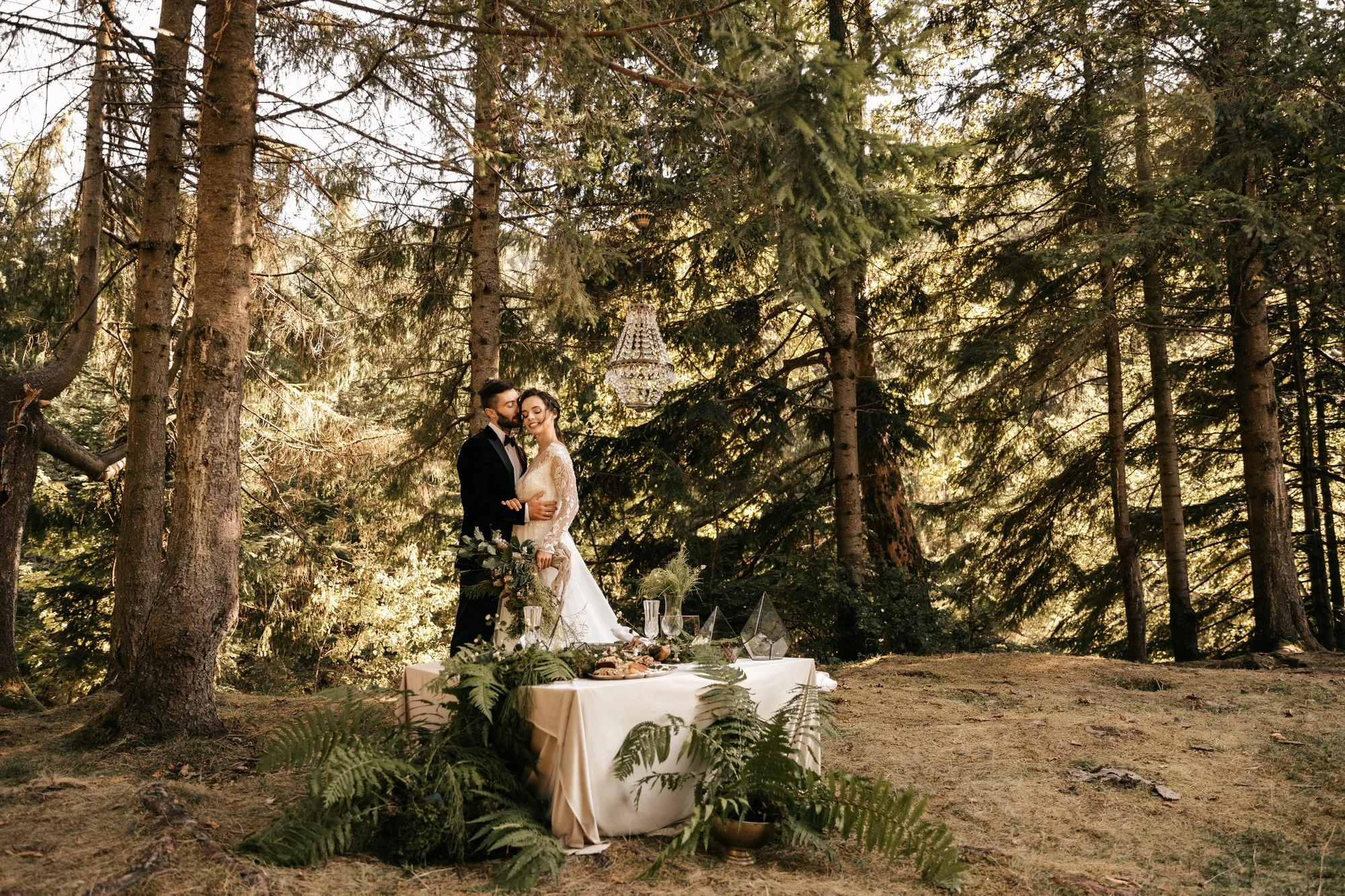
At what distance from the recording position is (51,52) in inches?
238

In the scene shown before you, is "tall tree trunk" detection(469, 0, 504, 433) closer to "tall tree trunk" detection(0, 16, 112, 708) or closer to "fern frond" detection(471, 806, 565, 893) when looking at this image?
"tall tree trunk" detection(0, 16, 112, 708)

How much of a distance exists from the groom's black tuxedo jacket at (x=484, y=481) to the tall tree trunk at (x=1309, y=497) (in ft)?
30.5

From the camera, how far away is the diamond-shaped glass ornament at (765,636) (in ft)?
15.1

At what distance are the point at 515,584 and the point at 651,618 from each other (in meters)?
0.68

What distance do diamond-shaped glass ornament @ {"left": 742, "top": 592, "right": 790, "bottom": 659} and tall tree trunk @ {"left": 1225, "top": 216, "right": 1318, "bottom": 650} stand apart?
7.15m

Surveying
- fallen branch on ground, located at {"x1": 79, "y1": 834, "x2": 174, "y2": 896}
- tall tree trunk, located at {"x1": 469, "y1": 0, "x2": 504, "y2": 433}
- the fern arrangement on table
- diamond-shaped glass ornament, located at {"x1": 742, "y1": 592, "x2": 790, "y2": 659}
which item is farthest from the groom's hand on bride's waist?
fallen branch on ground, located at {"x1": 79, "y1": 834, "x2": 174, "y2": 896}

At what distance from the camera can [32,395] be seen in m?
7.77

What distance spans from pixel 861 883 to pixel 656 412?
772 centimetres

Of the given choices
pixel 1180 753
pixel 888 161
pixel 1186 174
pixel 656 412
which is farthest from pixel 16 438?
pixel 1186 174

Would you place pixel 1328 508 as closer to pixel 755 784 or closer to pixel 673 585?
pixel 673 585

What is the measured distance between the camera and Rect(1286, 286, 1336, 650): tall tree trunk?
10.7 metres

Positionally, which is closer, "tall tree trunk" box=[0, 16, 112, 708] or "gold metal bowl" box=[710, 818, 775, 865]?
"gold metal bowl" box=[710, 818, 775, 865]

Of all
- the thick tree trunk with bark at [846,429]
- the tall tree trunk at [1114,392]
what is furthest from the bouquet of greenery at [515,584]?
the tall tree trunk at [1114,392]

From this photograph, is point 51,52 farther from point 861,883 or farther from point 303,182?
point 861,883
